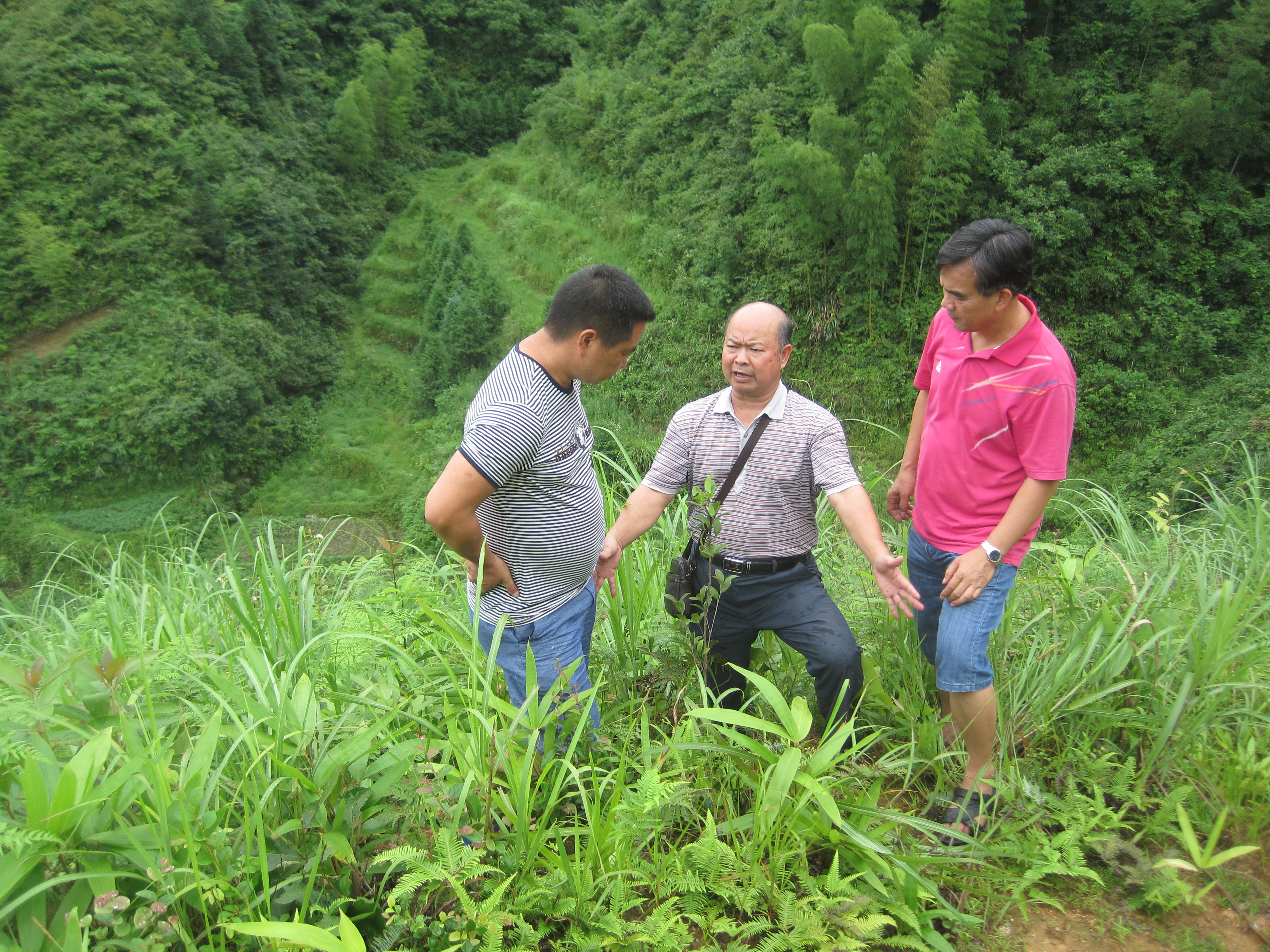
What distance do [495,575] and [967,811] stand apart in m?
1.18

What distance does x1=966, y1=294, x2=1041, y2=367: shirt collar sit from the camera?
178 centimetres

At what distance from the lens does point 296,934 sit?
1.07m

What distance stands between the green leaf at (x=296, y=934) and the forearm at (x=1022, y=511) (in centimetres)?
146

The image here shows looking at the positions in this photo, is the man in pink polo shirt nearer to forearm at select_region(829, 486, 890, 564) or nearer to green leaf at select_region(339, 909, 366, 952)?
forearm at select_region(829, 486, 890, 564)

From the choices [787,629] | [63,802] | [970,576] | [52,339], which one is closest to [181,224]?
[52,339]

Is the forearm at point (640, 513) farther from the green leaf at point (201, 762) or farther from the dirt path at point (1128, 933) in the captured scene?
the dirt path at point (1128, 933)

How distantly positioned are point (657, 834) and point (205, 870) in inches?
30.0

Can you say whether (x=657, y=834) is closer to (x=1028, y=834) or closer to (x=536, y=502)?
(x=536, y=502)

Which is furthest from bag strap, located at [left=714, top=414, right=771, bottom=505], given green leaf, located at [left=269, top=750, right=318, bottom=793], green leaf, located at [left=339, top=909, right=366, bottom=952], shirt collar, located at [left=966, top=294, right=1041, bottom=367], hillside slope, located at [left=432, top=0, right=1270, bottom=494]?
hillside slope, located at [left=432, top=0, right=1270, bottom=494]

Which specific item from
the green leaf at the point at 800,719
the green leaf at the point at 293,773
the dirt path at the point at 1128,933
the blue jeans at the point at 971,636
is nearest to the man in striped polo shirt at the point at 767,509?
the blue jeans at the point at 971,636

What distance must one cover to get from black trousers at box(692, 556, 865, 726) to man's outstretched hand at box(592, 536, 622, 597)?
0.22m

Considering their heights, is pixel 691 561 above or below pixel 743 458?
below

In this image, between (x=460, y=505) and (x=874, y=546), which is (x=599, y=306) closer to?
(x=460, y=505)

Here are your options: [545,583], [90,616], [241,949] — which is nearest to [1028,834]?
[545,583]
